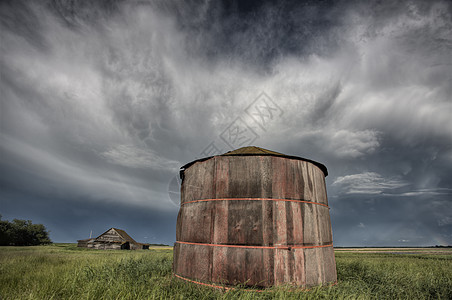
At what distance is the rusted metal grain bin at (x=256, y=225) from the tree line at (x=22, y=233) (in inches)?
2404

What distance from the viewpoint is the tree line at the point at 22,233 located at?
46.4 m

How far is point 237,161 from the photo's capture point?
325 inches

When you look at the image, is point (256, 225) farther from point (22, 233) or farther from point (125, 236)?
point (22, 233)

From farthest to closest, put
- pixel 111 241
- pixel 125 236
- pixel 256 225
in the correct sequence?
pixel 125 236
pixel 111 241
pixel 256 225

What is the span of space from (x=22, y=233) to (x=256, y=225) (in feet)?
220

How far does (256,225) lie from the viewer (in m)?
7.36

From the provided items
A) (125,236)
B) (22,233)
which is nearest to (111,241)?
(125,236)

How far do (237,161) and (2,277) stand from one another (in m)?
11.2

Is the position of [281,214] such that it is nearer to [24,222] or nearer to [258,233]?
[258,233]

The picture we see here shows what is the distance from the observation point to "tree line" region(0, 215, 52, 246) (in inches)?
1826

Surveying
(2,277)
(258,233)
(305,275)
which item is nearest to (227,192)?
(258,233)

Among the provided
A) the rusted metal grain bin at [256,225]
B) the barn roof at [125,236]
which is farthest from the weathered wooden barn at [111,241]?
the rusted metal grain bin at [256,225]

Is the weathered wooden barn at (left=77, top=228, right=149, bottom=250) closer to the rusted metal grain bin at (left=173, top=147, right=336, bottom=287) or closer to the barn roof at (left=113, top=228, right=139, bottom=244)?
the barn roof at (left=113, top=228, right=139, bottom=244)

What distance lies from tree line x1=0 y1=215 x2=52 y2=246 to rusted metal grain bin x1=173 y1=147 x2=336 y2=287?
61.1 m
